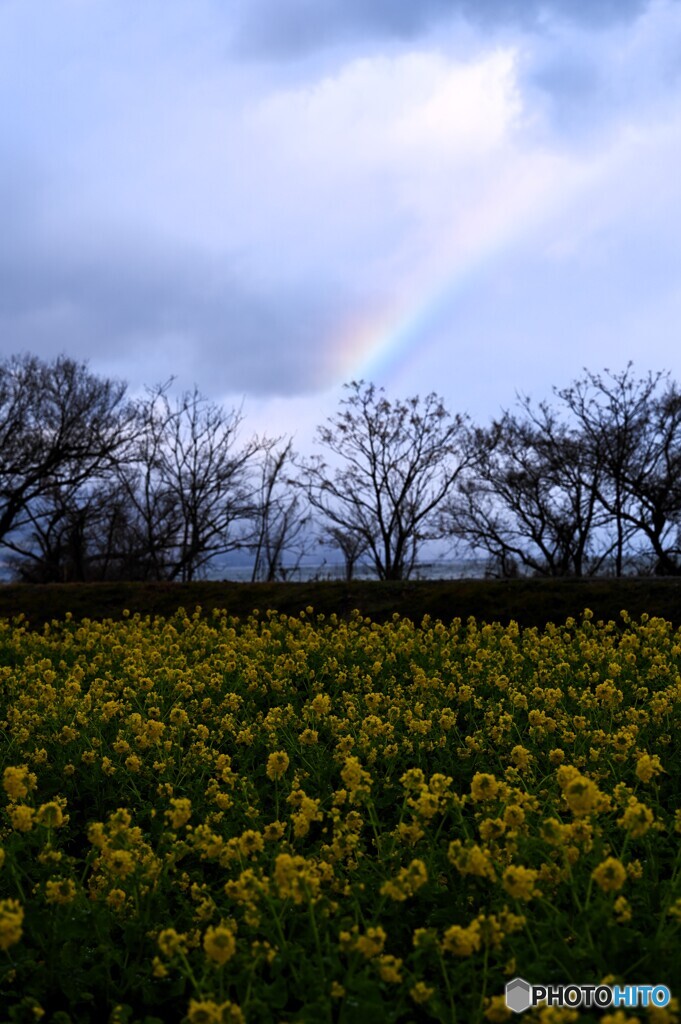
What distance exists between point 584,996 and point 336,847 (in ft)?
A: 4.10

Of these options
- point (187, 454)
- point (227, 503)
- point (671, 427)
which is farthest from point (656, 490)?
point (187, 454)

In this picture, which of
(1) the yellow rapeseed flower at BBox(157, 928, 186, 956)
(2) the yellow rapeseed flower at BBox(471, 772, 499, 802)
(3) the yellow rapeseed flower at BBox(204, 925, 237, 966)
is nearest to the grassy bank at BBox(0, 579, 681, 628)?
(2) the yellow rapeseed flower at BBox(471, 772, 499, 802)

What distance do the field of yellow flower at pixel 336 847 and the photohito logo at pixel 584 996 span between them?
45 millimetres

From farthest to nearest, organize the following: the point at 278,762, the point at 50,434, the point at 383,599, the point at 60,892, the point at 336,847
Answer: the point at 50,434 < the point at 383,599 < the point at 278,762 < the point at 336,847 < the point at 60,892

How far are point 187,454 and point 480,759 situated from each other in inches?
1177

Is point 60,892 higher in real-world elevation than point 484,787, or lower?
lower

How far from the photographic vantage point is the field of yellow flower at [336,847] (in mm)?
2549

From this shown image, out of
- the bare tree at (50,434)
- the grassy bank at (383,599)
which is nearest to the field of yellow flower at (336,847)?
the grassy bank at (383,599)

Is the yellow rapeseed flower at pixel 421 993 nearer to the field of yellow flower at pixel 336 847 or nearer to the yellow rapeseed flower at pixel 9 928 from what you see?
the field of yellow flower at pixel 336 847

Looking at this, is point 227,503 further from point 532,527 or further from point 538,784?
point 538,784

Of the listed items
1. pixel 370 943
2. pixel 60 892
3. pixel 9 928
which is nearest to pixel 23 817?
pixel 60 892

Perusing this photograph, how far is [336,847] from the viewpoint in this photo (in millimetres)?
3334

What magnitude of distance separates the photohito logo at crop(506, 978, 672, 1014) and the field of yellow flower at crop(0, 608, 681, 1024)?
0.04m

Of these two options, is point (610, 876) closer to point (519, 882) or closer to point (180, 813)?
point (519, 882)
